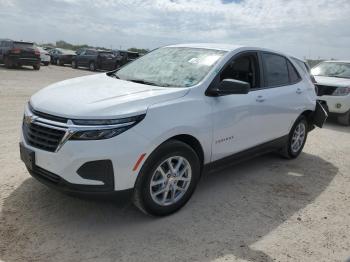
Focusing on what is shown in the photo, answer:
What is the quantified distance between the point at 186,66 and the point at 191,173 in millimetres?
1307

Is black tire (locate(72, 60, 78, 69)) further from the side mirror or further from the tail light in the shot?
the side mirror

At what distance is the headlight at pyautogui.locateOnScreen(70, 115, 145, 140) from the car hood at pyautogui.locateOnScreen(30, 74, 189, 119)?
5 centimetres

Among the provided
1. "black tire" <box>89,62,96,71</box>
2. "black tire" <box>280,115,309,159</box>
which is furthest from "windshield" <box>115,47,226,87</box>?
"black tire" <box>89,62,96,71</box>

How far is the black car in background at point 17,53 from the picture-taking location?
70.5 ft

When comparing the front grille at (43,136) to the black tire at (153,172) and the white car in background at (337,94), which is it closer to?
the black tire at (153,172)

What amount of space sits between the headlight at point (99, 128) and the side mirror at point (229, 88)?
48.3 inches

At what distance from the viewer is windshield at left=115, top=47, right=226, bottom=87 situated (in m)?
4.35

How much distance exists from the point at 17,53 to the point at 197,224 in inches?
805

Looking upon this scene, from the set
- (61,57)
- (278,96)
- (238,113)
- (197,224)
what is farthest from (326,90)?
(61,57)

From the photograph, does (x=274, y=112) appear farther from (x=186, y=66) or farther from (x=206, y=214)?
(x=206, y=214)

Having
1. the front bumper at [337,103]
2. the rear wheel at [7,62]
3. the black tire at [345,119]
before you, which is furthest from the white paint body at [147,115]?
the rear wheel at [7,62]

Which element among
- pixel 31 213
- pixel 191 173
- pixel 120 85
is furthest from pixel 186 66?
pixel 31 213

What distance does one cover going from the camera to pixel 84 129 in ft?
10.8

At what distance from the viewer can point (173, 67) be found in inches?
182
